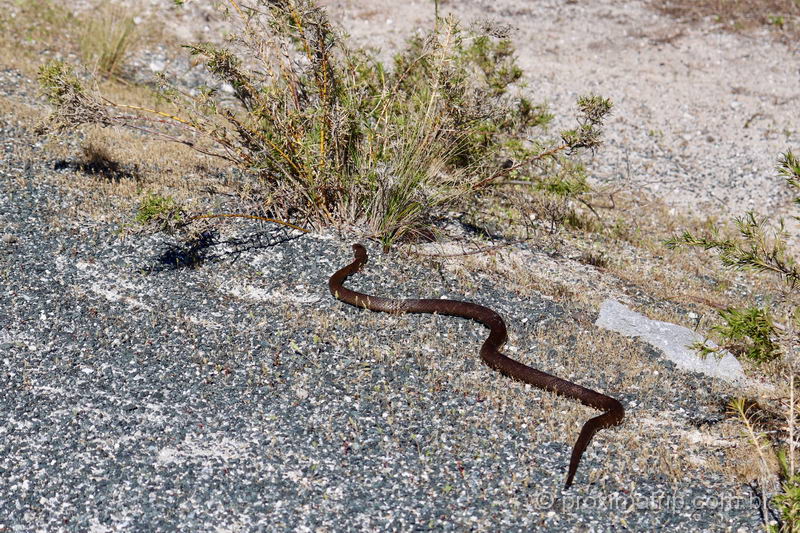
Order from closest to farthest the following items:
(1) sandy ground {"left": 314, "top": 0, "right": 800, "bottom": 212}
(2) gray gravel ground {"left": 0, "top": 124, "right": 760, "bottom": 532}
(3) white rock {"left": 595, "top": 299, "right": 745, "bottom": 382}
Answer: (2) gray gravel ground {"left": 0, "top": 124, "right": 760, "bottom": 532} < (3) white rock {"left": 595, "top": 299, "right": 745, "bottom": 382} < (1) sandy ground {"left": 314, "top": 0, "right": 800, "bottom": 212}

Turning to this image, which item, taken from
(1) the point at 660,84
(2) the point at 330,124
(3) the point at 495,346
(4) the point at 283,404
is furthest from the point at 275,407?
(1) the point at 660,84

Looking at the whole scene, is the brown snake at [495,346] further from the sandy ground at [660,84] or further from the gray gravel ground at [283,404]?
the sandy ground at [660,84]

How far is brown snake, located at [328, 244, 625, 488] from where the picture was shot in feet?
15.9

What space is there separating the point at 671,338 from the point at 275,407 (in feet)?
9.77

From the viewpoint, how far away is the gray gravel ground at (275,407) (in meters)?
4.18

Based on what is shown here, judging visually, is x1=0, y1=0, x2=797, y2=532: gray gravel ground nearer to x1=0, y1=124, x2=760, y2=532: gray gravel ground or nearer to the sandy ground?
x1=0, y1=124, x2=760, y2=532: gray gravel ground

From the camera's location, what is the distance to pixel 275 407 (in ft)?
16.2

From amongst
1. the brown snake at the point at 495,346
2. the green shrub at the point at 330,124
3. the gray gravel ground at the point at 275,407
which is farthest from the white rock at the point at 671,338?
the green shrub at the point at 330,124

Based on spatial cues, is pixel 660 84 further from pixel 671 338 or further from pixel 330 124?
pixel 671 338

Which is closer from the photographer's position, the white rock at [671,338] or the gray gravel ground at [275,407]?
the gray gravel ground at [275,407]

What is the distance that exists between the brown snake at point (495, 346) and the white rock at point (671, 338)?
3.02 feet

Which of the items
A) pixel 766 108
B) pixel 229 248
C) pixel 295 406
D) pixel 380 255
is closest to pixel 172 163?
pixel 229 248

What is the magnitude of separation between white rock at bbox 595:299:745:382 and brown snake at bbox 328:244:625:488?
922 mm

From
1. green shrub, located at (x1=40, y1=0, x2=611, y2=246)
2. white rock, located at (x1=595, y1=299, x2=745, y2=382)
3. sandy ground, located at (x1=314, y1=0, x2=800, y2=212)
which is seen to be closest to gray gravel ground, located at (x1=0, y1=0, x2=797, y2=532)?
white rock, located at (x1=595, y1=299, x2=745, y2=382)
